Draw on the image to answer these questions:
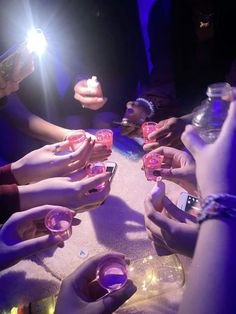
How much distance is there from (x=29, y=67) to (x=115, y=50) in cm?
133

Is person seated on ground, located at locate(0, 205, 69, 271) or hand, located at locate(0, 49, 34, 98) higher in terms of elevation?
hand, located at locate(0, 49, 34, 98)

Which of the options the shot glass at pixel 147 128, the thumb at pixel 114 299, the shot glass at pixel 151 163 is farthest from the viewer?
the shot glass at pixel 147 128

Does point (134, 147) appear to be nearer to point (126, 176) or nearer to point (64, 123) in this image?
point (126, 176)

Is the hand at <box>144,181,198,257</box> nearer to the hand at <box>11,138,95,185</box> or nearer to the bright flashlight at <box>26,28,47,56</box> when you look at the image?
the hand at <box>11,138,95,185</box>

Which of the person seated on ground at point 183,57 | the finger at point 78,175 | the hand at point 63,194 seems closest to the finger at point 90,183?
the hand at point 63,194

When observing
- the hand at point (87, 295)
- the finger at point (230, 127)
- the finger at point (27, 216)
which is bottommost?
the hand at point (87, 295)

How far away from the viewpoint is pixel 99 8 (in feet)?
9.08

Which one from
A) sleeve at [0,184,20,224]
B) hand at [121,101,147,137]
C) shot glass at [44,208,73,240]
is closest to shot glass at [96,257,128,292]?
shot glass at [44,208,73,240]

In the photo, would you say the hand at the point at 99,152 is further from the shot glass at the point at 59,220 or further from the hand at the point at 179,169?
the shot glass at the point at 59,220

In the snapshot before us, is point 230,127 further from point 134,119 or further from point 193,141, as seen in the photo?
point 134,119

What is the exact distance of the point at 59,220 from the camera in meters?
1.32

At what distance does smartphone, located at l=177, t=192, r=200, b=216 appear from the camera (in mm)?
1459

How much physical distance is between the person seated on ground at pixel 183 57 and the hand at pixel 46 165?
0.59m

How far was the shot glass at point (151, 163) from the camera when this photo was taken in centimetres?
166
